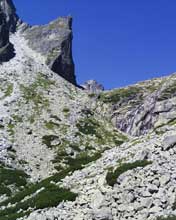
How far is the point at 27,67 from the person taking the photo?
117312 millimetres

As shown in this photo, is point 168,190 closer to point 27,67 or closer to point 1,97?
point 1,97

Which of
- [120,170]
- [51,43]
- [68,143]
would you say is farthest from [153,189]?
[51,43]

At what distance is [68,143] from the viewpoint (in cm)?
8606

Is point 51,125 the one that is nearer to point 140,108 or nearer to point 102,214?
point 102,214

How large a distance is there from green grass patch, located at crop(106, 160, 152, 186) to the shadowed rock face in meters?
86.6

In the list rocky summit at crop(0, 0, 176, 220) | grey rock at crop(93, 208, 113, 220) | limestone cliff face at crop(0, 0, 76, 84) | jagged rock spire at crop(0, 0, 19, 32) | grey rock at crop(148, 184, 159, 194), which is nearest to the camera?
grey rock at crop(93, 208, 113, 220)

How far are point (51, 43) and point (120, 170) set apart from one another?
99.8 metres

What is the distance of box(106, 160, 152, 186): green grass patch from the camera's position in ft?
132

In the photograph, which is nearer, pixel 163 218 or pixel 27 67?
pixel 163 218

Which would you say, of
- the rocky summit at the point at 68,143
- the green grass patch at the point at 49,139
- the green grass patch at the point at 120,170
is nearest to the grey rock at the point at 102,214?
the rocky summit at the point at 68,143

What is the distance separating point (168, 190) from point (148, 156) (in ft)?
22.3

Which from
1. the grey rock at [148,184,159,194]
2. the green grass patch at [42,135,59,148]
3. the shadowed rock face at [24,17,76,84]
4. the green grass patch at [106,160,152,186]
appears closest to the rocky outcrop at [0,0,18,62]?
the shadowed rock face at [24,17,76,84]

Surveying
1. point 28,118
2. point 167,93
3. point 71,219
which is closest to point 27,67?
point 28,118

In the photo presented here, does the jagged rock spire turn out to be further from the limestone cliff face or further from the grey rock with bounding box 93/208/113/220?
the grey rock with bounding box 93/208/113/220
